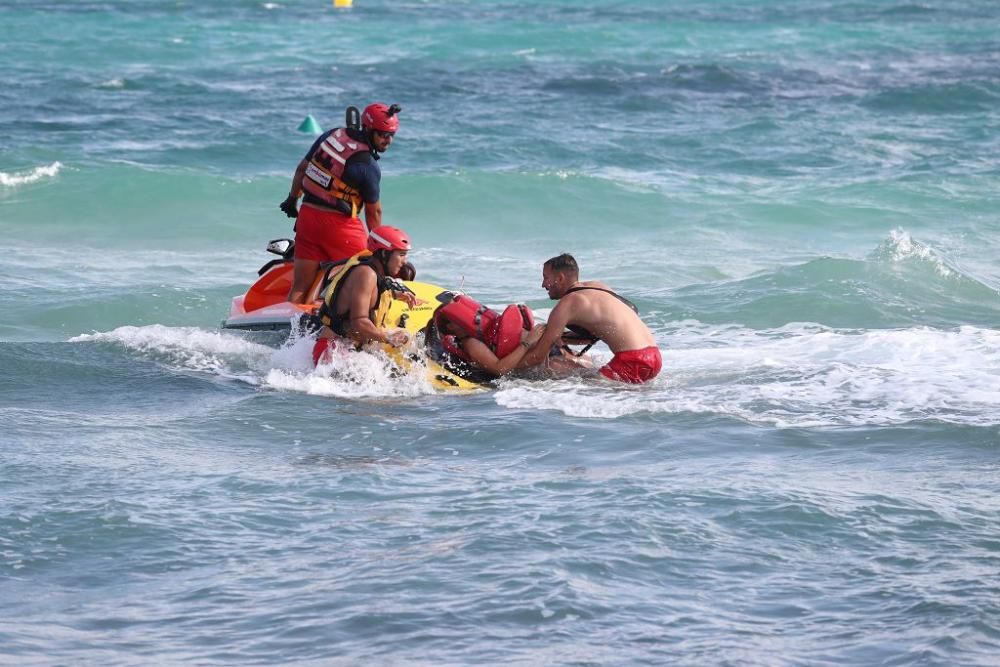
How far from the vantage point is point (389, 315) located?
922cm

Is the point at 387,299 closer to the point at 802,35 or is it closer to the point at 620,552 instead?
the point at 620,552

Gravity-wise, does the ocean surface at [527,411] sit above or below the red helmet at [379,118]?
below

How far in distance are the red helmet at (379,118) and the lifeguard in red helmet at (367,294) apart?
77cm

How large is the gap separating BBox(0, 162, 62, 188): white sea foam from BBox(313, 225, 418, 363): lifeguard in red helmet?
35.5ft

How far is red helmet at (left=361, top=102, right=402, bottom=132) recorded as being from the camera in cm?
941

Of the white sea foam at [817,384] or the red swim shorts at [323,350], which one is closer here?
the white sea foam at [817,384]

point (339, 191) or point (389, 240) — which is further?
point (339, 191)

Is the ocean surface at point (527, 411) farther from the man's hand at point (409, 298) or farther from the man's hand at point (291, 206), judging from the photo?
the man's hand at point (291, 206)

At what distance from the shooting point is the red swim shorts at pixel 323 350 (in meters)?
9.26

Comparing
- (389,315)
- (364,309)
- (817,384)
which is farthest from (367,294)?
(817,384)

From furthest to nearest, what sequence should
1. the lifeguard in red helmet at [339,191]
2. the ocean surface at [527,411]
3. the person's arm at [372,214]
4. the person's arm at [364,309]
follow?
the person's arm at [372,214] → the lifeguard in red helmet at [339,191] → the person's arm at [364,309] → the ocean surface at [527,411]

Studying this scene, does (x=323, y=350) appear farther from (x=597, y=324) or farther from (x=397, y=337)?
(x=597, y=324)

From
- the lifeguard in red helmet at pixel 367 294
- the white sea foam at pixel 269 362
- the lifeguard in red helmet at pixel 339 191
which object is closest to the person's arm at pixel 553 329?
the white sea foam at pixel 269 362

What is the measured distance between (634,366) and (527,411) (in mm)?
891
